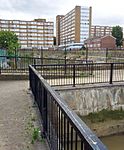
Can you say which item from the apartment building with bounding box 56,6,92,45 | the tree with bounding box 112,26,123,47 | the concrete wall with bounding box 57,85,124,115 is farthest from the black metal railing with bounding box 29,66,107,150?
the apartment building with bounding box 56,6,92,45

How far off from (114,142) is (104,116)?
1.47m

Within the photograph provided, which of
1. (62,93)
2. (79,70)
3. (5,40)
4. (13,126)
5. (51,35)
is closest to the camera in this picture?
(13,126)

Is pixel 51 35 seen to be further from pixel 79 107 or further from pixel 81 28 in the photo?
pixel 79 107

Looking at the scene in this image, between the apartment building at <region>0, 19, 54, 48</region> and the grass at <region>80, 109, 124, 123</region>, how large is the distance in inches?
4417

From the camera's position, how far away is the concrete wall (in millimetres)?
10477

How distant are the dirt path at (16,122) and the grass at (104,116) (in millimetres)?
2915

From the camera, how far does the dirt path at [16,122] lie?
463 cm

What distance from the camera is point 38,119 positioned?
617cm

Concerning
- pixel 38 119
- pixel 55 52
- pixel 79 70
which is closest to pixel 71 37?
pixel 55 52

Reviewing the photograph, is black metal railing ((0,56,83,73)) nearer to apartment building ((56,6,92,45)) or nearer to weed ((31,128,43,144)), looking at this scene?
weed ((31,128,43,144))

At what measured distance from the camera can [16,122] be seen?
19.7 ft

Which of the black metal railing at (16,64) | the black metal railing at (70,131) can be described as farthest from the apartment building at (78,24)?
the black metal railing at (70,131)

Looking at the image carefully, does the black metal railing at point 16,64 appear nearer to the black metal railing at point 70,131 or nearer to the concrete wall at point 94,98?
the concrete wall at point 94,98

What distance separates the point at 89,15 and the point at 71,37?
1468 centimetres
